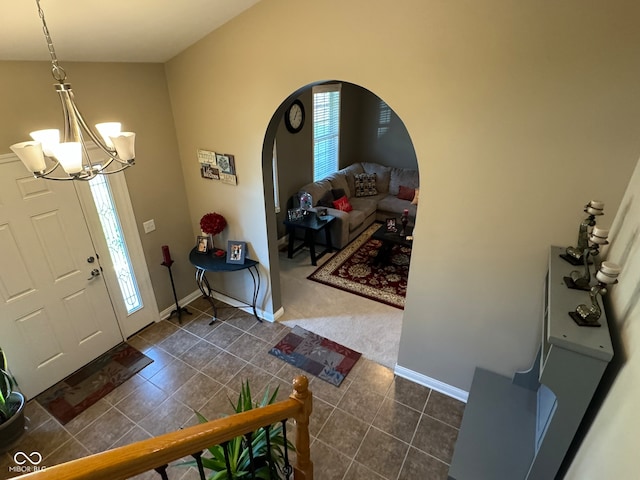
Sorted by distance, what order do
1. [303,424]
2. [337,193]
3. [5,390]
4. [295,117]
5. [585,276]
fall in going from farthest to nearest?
1. [337,193]
2. [295,117]
3. [5,390]
4. [585,276]
5. [303,424]

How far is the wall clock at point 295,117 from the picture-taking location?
533 cm

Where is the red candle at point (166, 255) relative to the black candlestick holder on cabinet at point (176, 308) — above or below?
above

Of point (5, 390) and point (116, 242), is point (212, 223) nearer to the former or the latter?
point (116, 242)

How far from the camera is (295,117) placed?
5.50 m

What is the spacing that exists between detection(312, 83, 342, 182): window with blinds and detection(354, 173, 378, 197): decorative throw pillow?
582 millimetres

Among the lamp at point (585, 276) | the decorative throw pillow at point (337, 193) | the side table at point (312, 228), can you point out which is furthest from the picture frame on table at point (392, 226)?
Result: the lamp at point (585, 276)

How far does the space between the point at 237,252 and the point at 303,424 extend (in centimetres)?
233

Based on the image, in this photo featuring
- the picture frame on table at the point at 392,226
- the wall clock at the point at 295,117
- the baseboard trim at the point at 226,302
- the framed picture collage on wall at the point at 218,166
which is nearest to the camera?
the framed picture collage on wall at the point at 218,166

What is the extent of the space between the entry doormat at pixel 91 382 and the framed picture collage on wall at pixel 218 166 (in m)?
1.97

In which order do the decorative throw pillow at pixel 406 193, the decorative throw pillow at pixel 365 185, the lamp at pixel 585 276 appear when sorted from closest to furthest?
the lamp at pixel 585 276 → the decorative throw pillow at pixel 406 193 → the decorative throw pillow at pixel 365 185

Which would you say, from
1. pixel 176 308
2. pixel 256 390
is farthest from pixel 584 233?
pixel 176 308

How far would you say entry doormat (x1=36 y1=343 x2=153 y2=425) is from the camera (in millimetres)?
3004

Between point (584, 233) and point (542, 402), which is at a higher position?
point (584, 233)

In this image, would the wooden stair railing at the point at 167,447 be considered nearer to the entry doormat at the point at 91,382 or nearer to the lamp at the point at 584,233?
the lamp at the point at 584,233
